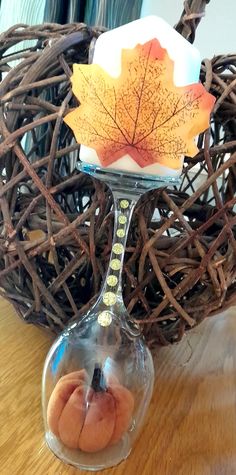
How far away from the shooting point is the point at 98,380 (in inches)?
14.1

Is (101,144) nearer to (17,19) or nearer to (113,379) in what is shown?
(113,379)

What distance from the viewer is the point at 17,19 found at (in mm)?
876

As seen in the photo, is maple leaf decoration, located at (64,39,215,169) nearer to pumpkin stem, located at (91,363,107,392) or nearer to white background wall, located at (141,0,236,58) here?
pumpkin stem, located at (91,363,107,392)

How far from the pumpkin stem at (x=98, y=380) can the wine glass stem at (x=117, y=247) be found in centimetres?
4

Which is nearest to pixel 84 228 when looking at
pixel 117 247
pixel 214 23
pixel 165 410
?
pixel 117 247

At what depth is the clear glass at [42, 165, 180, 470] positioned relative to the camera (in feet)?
1.14

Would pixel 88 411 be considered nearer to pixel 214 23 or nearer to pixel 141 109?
pixel 141 109

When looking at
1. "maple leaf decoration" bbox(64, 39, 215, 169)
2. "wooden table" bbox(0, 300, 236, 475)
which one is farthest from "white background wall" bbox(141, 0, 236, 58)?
"maple leaf decoration" bbox(64, 39, 215, 169)

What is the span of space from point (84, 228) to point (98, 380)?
0.37ft

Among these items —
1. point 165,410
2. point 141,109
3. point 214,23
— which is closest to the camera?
point 141,109

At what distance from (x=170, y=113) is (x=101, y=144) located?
46mm

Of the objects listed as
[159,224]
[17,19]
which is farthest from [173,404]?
[17,19]

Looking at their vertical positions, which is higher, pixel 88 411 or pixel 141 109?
pixel 141 109

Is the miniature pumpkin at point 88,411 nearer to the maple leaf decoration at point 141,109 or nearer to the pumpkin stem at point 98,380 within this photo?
the pumpkin stem at point 98,380
